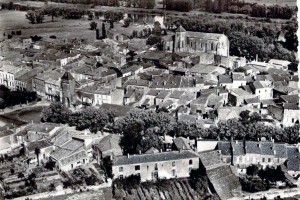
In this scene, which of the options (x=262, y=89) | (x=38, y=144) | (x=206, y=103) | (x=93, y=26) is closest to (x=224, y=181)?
(x=206, y=103)

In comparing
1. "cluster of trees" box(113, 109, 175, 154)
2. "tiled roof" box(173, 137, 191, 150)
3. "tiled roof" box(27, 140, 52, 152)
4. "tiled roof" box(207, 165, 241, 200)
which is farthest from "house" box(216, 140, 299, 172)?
"tiled roof" box(27, 140, 52, 152)

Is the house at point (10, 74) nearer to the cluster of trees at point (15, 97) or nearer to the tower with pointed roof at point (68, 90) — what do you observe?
the cluster of trees at point (15, 97)

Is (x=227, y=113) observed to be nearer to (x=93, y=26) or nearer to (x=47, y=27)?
(x=93, y=26)

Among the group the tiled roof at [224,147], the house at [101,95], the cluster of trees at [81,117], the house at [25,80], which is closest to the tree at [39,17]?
the house at [25,80]

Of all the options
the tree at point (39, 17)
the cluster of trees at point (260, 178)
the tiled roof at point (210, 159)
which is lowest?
the cluster of trees at point (260, 178)

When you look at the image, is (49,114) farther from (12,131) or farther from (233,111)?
(233,111)

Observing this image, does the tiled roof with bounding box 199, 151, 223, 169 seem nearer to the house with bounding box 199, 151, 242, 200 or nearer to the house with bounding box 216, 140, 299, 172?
the house with bounding box 199, 151, 242, 200
